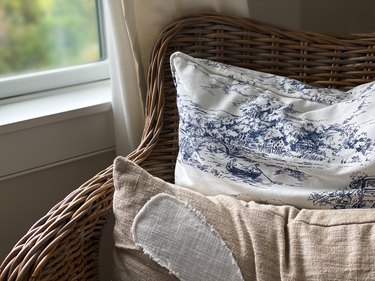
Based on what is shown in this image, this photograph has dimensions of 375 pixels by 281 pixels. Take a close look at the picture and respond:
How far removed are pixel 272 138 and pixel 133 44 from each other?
1.34ft

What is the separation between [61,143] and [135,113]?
0.62ft

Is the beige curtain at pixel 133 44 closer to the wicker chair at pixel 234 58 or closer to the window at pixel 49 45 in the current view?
the wicker chair at pixel 234 58

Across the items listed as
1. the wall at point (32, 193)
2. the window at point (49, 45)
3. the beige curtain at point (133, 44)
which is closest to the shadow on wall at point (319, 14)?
Result: the beige curtain at point (133, 44)

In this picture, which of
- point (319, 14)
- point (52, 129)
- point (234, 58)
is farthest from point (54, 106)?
point (319, 14)

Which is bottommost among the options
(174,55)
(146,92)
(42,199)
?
(42,199)

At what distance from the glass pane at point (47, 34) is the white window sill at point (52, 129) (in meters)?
0.09

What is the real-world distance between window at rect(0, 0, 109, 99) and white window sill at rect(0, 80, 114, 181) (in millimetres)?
47

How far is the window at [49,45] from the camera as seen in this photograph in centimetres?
143

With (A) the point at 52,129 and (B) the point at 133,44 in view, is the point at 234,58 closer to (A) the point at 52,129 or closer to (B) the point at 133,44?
(B) the point at 133,44

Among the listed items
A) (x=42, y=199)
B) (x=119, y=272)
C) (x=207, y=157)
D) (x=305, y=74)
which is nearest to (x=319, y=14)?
(x=305, y=74)

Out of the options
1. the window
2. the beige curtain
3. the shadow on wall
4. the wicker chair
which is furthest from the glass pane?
the shadow on wall

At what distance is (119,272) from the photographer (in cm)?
105

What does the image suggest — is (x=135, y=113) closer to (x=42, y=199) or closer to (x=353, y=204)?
(x=42, y=199)

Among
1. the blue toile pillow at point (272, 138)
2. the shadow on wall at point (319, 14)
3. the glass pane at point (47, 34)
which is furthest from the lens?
the shadow on wall at point (319, 14)
